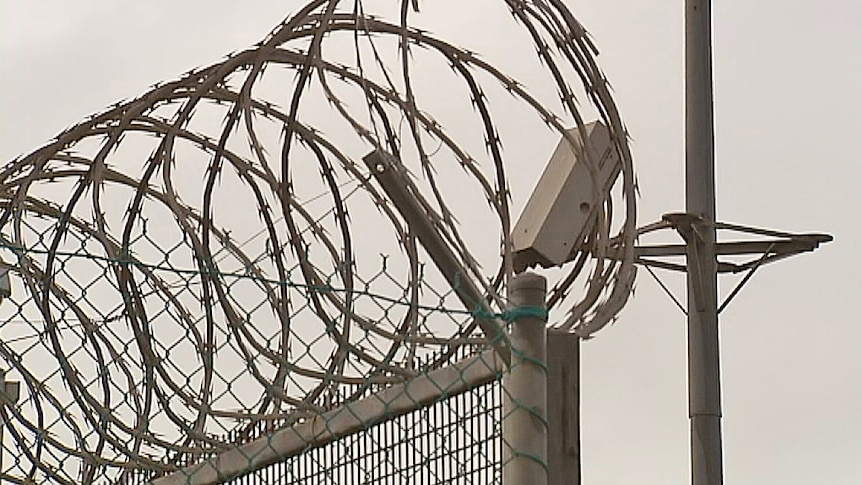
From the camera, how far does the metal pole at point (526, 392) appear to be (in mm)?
4254

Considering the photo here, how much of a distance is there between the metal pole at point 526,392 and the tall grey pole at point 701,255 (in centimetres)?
765

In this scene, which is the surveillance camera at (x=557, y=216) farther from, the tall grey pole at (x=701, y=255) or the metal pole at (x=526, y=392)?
the tall grey pole at (x=701, y=255)

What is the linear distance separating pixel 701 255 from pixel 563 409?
8.00 meters

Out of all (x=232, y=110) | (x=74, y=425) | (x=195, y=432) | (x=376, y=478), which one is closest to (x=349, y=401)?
(x=376, y=478)

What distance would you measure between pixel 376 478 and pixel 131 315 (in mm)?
1317

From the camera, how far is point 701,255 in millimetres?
12305

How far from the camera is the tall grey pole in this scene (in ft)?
Answer: 39.8

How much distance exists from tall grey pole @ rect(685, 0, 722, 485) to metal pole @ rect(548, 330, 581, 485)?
7509 millimetres

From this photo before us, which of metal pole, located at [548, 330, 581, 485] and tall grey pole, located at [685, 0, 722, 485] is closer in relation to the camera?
metal pole, located at [548, 330, 581, 485]

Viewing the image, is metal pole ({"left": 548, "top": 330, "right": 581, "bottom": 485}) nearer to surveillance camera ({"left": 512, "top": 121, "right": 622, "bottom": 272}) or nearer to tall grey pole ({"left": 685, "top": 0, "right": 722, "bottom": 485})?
surveillance camera ({"left": 512, "top": 121, "right": 622, "bottom": 272})

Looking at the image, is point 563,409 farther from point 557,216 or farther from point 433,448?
point 557,216

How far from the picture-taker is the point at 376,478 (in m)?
4.62

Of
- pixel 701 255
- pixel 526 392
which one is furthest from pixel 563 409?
pixel 701 255

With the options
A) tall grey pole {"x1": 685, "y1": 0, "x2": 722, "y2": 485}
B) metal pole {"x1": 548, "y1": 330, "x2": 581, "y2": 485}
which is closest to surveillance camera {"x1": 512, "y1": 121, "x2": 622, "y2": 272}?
Answer: metal pole {"x1": 548, "y1": 330, "x2": 581, "y2": 485}
